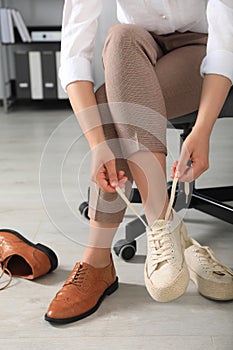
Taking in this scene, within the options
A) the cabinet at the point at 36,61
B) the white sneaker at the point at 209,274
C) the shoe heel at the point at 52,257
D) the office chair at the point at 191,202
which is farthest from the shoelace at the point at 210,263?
the cabinet at the point at 36,61

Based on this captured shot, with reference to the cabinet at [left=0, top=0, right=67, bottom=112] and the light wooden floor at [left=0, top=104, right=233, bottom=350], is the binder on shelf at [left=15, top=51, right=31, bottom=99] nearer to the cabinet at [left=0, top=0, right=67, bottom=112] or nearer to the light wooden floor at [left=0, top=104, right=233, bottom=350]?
the cabinet at [left=0, top=0, right=67, bottom=112]

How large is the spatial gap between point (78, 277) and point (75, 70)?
0.43m

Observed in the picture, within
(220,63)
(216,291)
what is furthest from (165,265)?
(220,63)

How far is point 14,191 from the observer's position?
6.17ft

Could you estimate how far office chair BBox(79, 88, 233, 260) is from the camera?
123cm

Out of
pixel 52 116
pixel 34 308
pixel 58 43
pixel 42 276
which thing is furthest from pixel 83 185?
pixel 58 43

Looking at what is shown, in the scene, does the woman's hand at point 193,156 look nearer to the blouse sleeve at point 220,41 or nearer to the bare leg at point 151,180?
the bare leg at point 151,180

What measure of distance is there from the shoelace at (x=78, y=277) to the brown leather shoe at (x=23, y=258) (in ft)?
0.41

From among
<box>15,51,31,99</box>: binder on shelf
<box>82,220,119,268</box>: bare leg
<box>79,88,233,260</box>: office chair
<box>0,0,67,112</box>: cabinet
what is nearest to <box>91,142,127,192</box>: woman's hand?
<box>82,220,119,268</box>: bare leg

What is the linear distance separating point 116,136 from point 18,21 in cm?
249

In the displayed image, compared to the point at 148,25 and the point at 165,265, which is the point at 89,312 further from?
the point at 148,25

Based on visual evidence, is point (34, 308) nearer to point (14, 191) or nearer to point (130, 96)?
point (130, 96)

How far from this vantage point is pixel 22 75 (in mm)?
3467

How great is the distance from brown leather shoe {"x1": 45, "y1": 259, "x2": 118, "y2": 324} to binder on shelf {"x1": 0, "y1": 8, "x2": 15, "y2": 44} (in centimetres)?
247
